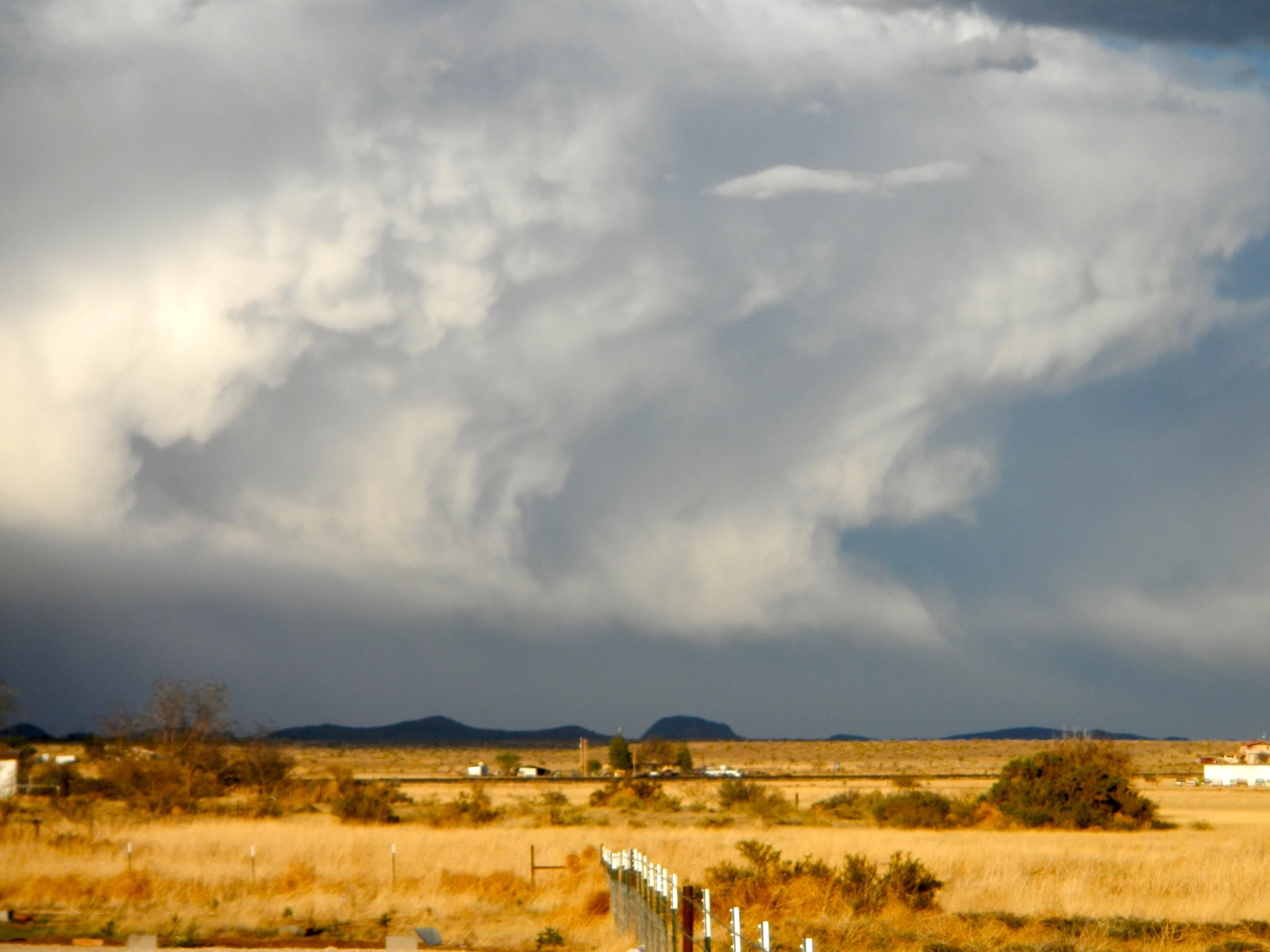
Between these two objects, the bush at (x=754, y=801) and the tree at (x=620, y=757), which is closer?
the bush at (x=754, y=801)

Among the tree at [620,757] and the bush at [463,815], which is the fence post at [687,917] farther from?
the tree at [620,757]

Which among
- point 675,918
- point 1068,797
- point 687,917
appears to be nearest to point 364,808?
point 1068,797

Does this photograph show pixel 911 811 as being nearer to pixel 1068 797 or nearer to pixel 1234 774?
pixel 1068 797

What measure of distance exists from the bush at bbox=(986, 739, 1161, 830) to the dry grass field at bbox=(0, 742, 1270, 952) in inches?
85.1

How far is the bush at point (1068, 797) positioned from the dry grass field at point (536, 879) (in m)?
2.16

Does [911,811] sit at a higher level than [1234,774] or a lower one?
higher

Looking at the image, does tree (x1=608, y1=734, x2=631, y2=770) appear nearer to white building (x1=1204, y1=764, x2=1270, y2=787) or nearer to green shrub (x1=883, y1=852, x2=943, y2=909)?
white building (x1=1204, y1=764, x2=1270, y2=787)

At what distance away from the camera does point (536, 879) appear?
105 ft

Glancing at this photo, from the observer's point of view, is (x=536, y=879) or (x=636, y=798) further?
(x=636, y=798)

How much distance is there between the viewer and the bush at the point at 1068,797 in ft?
176

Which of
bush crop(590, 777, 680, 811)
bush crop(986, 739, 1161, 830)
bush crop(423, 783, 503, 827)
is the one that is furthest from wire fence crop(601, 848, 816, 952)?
bush crop(590, 777, 680, 811)

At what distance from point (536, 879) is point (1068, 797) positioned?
30.2 m

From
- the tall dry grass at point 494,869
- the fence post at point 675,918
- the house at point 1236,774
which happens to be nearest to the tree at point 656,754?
the house at point 1236,774

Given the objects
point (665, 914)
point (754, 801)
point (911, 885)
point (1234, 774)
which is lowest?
point (1234, 774)
